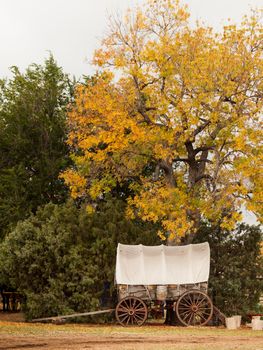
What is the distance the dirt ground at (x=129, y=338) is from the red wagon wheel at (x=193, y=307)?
3.22ft

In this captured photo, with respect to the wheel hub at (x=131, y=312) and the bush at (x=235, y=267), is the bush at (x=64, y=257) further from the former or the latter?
the bush at (x=235, y=267)

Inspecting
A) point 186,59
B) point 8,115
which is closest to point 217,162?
point 186,59

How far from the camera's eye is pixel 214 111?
83.9 feet

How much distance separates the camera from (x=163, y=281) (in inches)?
990

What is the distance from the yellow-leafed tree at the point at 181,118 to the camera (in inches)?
993

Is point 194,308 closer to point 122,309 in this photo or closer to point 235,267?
point 122,309

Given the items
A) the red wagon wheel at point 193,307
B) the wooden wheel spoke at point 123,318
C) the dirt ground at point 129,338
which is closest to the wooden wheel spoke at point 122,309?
the wooden wheel spoke at point 123,318

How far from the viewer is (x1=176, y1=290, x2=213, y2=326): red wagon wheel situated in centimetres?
2494

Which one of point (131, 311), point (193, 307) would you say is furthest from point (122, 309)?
point (193, 307)

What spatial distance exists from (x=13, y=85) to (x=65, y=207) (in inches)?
404

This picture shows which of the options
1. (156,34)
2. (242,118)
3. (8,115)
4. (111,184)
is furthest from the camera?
(8,115)

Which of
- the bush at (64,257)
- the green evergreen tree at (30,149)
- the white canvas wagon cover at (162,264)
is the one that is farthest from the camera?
the green evergreen tree at (30,149)

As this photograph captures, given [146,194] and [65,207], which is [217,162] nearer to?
[146,194]

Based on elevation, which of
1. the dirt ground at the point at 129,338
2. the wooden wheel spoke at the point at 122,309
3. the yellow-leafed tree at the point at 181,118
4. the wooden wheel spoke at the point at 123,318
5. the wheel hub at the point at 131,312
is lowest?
the dirt ground at the point at 129,338
